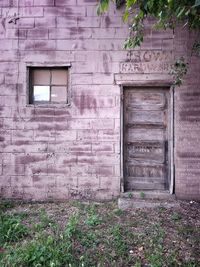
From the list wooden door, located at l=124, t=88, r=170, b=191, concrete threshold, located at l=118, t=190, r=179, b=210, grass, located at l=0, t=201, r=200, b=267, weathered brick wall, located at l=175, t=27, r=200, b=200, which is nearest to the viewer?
grass, located at l=0, t=201, r=200, b=267

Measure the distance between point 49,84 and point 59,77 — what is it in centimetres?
24

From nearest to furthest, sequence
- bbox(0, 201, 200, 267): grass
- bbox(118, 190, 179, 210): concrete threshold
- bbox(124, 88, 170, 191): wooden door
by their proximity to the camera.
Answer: bbox(0, 201, 200, 267): grass → bbox(118, 190, 179, 210): concrete threshold → bbox(124, 88, 170, 191): wooden door

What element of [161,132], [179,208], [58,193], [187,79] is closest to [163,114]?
[161,132]

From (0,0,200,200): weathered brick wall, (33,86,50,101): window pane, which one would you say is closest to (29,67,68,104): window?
(33,86,50,101): window pane

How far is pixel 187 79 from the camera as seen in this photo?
242 inches

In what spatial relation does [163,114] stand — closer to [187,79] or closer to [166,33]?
[187,79]

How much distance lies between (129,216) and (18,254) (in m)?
2.02

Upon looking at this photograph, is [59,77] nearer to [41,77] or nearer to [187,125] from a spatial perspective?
[41,77]

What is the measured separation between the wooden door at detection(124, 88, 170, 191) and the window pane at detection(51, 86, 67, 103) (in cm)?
118

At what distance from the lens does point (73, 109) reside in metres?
6.28

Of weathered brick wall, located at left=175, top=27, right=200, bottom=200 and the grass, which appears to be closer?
the grass

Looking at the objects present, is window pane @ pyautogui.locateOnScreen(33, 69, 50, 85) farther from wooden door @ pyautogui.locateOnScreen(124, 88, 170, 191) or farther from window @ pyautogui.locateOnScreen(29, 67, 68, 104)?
wooden door @ pyautogui.locateOnScreen(124, 88, 170, 191)

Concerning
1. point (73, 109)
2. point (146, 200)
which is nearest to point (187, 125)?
point (146, 200)

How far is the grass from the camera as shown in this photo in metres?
4.08
